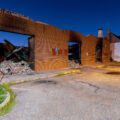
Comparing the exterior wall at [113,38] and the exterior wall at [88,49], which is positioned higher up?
the exterior wall at [113,38]

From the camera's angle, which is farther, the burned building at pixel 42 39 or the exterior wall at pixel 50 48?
the exterior wall at pixel 50 48

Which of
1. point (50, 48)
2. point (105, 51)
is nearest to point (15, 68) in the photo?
point (50, 48)

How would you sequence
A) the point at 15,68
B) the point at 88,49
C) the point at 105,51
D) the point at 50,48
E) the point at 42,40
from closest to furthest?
the point at 15,68
the point at 42,40
the point at 50,48
the point at 88,49
the point at 105,51

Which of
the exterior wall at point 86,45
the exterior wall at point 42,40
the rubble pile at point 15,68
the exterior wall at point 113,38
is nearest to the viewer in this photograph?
the exterior wall at point 42,40

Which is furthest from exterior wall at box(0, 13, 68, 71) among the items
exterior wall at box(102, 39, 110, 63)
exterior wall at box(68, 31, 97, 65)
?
exterior wall at box(102, 39, 110, 63)

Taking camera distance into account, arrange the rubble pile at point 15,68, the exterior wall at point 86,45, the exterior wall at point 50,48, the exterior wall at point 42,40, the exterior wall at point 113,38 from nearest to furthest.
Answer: the exterior wall at point 42,40 → the rubble pile at point 15,68 → the exterior wall at point 50,48 → the exterior wall at point 86,45 → the exterior wall at point 113,38

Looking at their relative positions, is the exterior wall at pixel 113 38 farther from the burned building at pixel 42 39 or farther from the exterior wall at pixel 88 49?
the burned building at pixel 42 39

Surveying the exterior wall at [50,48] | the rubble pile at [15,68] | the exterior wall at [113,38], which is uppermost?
the exterior wall at [113,38]

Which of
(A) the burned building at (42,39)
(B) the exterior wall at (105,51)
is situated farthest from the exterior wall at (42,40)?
(B) the exterior wall at (105,51)

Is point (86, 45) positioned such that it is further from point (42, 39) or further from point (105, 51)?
Answer: point (42, 39)

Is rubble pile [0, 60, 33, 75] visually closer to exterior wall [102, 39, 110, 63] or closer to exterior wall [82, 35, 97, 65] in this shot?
exterior wall [82, 35, 97, 65]

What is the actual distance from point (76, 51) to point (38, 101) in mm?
16418

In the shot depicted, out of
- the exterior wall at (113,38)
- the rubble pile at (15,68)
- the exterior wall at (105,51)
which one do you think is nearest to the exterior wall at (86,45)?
the exterior wall at (105,51)

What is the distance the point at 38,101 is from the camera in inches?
144
